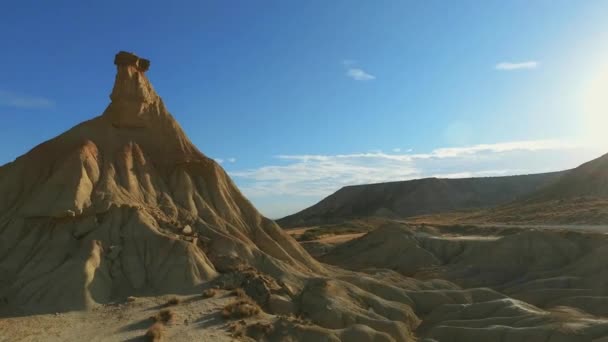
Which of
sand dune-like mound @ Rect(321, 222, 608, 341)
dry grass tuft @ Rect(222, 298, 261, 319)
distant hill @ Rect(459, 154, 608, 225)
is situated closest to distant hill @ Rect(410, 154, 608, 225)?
distant hill @ Rect(459, 154, 608, 225)

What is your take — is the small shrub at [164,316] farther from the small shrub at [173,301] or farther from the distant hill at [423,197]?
the distant hill at [423,197]

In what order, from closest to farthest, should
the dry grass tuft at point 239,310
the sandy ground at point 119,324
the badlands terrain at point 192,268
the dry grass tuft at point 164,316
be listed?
the sandy ground at point 119,324
the dry grass tuft at point 164,316
the badlands terrain at point 192,268
the dry grass tuft at point 239,310

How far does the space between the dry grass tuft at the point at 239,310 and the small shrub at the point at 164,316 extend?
213 cm

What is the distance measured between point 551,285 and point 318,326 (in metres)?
16.1

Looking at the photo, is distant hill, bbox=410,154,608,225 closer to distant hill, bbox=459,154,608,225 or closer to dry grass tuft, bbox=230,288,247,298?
distant hill, bbox=459,154,608,225

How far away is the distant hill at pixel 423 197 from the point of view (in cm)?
11262

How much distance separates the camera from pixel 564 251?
1352 inches

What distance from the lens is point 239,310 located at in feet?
68.3

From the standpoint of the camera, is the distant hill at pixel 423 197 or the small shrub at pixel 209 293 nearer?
the small shrub at pixel 209 293

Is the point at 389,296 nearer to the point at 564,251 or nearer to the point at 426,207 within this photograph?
the point at 564,251

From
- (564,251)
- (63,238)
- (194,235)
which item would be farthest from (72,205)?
(564,251)

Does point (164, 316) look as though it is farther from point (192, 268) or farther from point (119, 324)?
point (192, 268)

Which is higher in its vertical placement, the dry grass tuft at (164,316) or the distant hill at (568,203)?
the distant hill at (568,203)

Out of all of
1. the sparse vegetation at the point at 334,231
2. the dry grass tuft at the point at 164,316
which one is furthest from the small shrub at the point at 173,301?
the sparse vegetation at the point at 334,231
